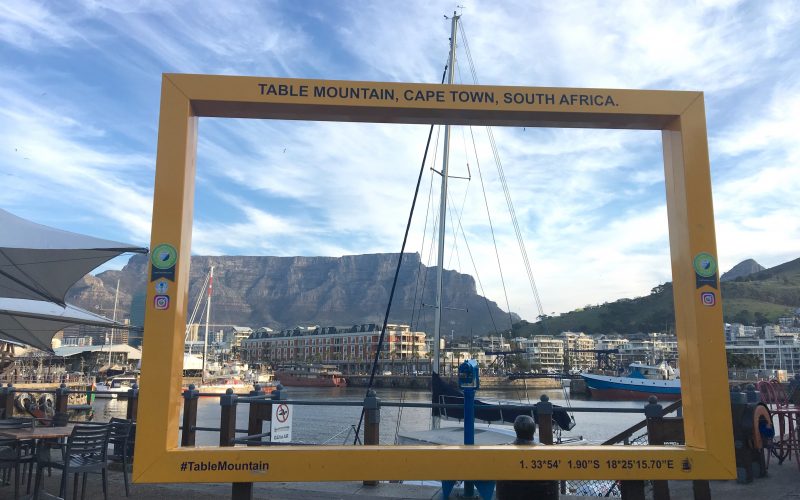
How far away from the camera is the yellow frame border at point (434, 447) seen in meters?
4.80

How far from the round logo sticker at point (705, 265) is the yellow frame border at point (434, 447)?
0.17ft

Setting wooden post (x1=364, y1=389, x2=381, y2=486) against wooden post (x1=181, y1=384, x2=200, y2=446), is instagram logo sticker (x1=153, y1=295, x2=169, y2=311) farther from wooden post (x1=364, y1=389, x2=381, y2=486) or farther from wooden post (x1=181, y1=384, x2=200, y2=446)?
wooden post (x1=181, y1=384, x2=200, y2=446)

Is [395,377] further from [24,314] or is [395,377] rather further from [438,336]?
[24,314]

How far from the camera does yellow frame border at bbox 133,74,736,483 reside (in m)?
4.80

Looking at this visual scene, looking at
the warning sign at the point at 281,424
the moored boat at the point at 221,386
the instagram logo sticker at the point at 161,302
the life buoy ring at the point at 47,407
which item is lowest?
the moored boat at the point at 221,386

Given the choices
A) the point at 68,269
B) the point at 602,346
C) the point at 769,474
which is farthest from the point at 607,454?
the point at 602,346

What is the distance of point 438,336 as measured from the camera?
18.2 m

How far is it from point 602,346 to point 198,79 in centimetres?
15795

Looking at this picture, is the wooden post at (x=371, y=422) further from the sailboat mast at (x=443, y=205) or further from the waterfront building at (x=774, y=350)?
the waterfront building at (x=774, y=350)

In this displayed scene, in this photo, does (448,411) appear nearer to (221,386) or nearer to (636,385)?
(636,385)

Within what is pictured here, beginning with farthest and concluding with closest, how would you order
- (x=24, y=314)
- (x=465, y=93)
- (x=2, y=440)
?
1. (x=24, y=314)
2. (x=2, y=440)
3. (x=465, y=93)

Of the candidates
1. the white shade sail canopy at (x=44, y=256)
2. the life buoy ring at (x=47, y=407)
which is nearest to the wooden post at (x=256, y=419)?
the white shade sail canopy at (x=44, y=256)

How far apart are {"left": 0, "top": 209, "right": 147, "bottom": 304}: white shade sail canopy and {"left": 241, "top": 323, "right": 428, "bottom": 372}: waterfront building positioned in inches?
3866

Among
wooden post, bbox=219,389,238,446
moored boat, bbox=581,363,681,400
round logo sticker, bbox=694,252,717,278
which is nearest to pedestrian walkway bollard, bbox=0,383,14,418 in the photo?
wooden post, bbox=219,389,238,446
